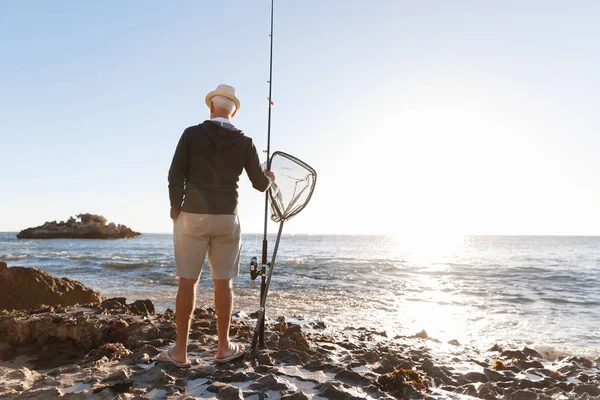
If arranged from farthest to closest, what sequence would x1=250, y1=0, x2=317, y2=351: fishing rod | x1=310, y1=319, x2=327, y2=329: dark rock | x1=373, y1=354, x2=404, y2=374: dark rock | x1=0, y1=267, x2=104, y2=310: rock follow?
x1=0, y1=267, x2=104, y2=310: rock → x1=310, y1=319, x2=327, y2=329: dark rock → x1=250, y1=0, x2=317, y2=351: fishing rod → x1=373, y1=354, x2=404, y2=374: dark rock

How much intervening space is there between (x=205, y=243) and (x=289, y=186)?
1110 mm

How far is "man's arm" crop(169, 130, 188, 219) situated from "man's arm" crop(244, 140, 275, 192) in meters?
0.55

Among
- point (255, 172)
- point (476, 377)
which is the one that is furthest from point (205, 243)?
point (476, 377)

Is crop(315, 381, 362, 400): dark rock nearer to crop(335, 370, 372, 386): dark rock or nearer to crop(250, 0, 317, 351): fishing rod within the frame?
crop(335, 370, 372, 386): dark rock

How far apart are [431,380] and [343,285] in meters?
8.92

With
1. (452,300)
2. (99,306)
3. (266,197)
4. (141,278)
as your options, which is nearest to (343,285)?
(452,300)

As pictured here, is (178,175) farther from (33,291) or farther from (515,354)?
(33,291)

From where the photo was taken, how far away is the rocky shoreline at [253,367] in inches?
121

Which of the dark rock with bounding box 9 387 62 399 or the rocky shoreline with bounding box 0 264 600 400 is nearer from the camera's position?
the dark rock with bounding box 9 387 62 399

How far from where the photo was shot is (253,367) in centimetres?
355

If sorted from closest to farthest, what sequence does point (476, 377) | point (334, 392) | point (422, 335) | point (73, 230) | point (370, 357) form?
point (334, 392), point (476, 377), point (370, 357), point (422, 335), point (73, 230)

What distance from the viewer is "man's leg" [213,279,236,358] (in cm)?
364

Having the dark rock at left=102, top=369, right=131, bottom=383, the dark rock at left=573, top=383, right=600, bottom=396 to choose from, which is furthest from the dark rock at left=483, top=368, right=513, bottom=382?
the dark rock at left=102, top=369, right=131, bottom=383

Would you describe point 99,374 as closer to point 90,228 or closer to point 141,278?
point 141,278
